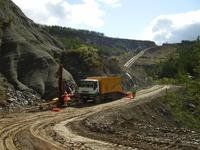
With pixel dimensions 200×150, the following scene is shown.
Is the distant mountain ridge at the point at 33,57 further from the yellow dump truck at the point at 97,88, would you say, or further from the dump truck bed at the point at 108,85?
the dump truck bed at the point at 108,85

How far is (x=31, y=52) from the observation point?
189 ft

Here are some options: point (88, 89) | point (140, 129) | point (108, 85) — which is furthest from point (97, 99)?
point (140, 129)

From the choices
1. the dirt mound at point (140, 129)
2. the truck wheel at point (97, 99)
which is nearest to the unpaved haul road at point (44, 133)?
the dirt mound at point (140, 129)

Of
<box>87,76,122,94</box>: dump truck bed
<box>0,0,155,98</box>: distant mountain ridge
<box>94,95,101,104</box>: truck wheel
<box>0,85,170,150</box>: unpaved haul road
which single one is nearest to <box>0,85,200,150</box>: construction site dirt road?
<box>0,85,170,150</box>: unpaved haul road

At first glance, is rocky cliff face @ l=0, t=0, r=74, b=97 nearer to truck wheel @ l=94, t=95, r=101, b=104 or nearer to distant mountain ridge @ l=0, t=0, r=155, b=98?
distant mountain ridge @ l=0, t=0, r=155, b=98

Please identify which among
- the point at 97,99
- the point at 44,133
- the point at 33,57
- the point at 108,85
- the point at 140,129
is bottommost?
the point at 140,129

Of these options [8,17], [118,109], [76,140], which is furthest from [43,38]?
[76,140]

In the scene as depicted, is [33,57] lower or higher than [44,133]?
higher

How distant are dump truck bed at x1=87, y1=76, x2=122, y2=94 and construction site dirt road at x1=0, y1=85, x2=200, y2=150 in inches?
418

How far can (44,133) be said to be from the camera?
28.5 meters

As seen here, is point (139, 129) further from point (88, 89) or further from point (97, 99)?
point (97, 99)

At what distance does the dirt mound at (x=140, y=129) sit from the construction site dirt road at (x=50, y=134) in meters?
0.15

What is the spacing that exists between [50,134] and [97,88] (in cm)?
2216

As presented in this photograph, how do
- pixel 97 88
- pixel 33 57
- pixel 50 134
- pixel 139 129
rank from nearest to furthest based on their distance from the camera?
1. pixel 50 134
2. pixel 139 129
3. pixel 97 88
4. pixel 33 57
